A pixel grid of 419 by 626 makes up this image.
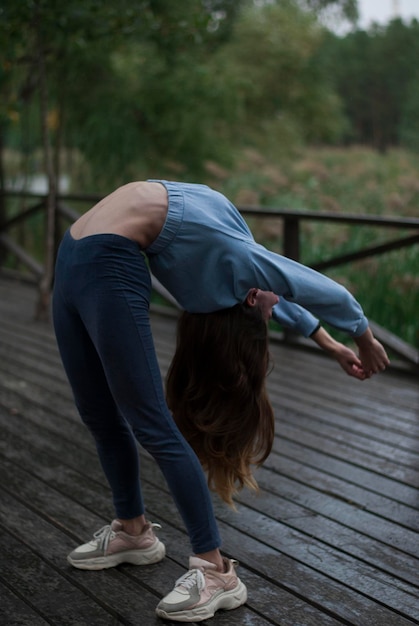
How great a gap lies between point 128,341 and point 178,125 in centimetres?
730

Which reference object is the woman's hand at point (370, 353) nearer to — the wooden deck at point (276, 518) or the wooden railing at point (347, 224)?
the wooden deck at point (276, 518)

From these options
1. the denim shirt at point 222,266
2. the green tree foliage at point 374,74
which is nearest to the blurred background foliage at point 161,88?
the green tree foliage at point 374,74

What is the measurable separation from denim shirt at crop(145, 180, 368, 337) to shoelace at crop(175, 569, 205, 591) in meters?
0.62

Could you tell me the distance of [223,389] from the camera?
212 cm

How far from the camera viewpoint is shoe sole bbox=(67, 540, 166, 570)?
2275 millimetres

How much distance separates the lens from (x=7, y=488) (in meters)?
2.86

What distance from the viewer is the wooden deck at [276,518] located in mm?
2092

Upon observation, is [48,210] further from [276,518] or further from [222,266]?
[222,266]

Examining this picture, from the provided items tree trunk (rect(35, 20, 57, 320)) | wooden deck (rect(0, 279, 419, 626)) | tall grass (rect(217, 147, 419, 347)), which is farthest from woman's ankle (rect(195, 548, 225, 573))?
tree trunk (rect(35, 20, 57, 320))

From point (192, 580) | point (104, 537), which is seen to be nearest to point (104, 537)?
point (104, 537)

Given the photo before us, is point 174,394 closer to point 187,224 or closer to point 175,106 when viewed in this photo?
point 187,224

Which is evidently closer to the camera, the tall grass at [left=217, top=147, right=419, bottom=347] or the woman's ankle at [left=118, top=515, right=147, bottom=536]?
the woman's ankle at [left=118, top=515, right=147, bottom=536]

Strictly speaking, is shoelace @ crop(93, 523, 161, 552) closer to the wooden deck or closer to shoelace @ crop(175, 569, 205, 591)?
the wooden deck

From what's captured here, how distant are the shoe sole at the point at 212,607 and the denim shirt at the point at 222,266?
0.66 m
